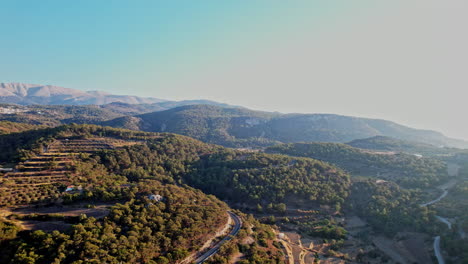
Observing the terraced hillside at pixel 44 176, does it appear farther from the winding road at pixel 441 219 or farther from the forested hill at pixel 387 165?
the forested hill at pixel 387 165

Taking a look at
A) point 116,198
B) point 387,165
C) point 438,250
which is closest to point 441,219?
point 438,250

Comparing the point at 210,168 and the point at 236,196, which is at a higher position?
the point at 210,168

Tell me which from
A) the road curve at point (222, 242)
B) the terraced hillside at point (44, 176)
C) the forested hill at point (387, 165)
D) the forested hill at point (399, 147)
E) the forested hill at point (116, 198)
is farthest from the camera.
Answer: the forested hill at point (399, 147)

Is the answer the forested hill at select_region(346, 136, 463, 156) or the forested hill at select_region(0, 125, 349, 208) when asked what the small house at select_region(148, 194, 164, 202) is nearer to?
the forested hill at select_region(0, 125, 349, 208)

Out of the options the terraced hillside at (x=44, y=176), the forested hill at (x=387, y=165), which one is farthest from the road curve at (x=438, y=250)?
the terraced hillside at (x=44, y=176)

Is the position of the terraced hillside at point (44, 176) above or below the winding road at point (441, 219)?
above

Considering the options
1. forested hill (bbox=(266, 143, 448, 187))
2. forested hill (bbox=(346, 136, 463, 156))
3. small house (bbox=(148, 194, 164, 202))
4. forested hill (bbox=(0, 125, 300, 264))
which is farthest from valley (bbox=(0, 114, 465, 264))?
forested hill (bbox=(346, 136, 463, 156))

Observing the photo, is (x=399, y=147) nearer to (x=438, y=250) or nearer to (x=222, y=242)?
(x=438, y=250)
